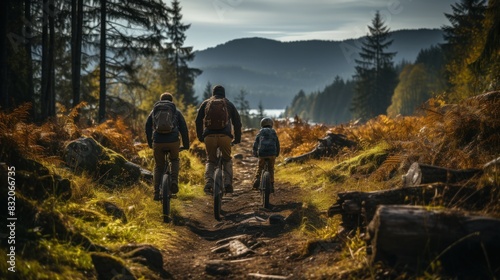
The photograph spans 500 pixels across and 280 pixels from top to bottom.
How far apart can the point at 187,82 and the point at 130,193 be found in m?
39.7

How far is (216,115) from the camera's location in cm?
849

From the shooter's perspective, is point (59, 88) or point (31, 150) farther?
point (59, 88)

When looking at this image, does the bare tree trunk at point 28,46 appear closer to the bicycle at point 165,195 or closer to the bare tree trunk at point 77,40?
the bare tree trunk at point 77,40

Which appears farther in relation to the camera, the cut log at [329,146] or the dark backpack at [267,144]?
the cut log at [329,146]

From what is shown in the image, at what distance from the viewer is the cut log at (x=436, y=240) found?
394cm

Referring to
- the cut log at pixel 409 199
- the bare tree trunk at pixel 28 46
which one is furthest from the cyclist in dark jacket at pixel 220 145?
the bare tree trunk at pixel 28 46

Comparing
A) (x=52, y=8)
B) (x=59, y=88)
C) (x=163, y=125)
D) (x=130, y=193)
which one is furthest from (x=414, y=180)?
(x=59, y=88)

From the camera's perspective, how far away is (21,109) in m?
7.26

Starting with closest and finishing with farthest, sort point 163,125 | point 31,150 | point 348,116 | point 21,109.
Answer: point 31,150
point 21,109
point 163,125
point 348,116

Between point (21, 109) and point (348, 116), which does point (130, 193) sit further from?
point (348, 116)

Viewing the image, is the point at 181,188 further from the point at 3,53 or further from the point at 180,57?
the point at 180,57

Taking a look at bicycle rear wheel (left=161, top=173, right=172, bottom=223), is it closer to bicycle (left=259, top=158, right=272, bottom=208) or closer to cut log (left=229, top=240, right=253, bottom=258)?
cut log (left=229, top=240, right=253, bottom=258)

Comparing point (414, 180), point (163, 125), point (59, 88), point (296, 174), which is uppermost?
point (59, 88)

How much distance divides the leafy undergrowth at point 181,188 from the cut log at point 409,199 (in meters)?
0.18
